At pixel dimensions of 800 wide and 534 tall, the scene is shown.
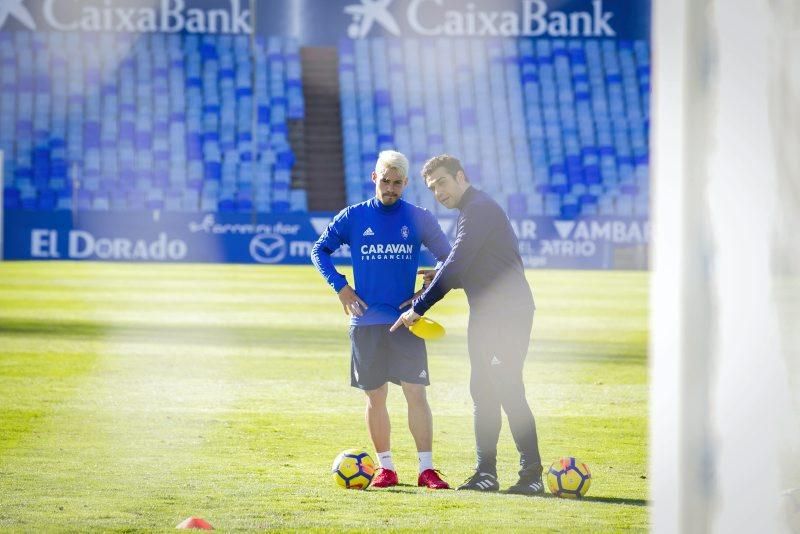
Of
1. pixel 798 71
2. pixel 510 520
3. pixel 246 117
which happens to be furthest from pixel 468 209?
pixel 246 117

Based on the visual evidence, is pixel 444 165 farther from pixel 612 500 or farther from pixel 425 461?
pixel 612 500

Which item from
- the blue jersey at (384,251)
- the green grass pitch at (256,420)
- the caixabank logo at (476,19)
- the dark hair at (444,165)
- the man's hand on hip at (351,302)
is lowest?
the green grass pitch at (256,420)

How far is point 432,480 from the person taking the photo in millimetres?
6844

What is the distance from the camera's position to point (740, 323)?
2.81 meters

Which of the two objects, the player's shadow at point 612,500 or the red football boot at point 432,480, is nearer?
the player's shadow at point 612,500

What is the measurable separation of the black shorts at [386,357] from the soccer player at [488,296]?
9.8 inches

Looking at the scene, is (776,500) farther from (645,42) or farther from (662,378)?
(645,42)

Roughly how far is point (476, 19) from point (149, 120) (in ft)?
35.2

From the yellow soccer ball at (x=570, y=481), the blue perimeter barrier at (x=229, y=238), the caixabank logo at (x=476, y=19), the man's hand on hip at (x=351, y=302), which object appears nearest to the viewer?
the yellow soccer ball at (x=570, y=481)

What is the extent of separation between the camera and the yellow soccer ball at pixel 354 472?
22.5 feet

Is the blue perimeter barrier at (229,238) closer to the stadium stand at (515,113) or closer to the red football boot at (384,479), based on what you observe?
the stadium stand at (515,113)

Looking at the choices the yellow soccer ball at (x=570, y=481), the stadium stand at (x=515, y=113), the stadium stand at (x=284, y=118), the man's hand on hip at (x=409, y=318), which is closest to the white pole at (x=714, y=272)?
the man's hand on hip at (x=409, y=318)

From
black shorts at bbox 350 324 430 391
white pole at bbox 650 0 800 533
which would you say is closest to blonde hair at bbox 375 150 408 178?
black shorts at bbox 350 324 430 391

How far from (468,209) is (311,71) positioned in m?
36.2
